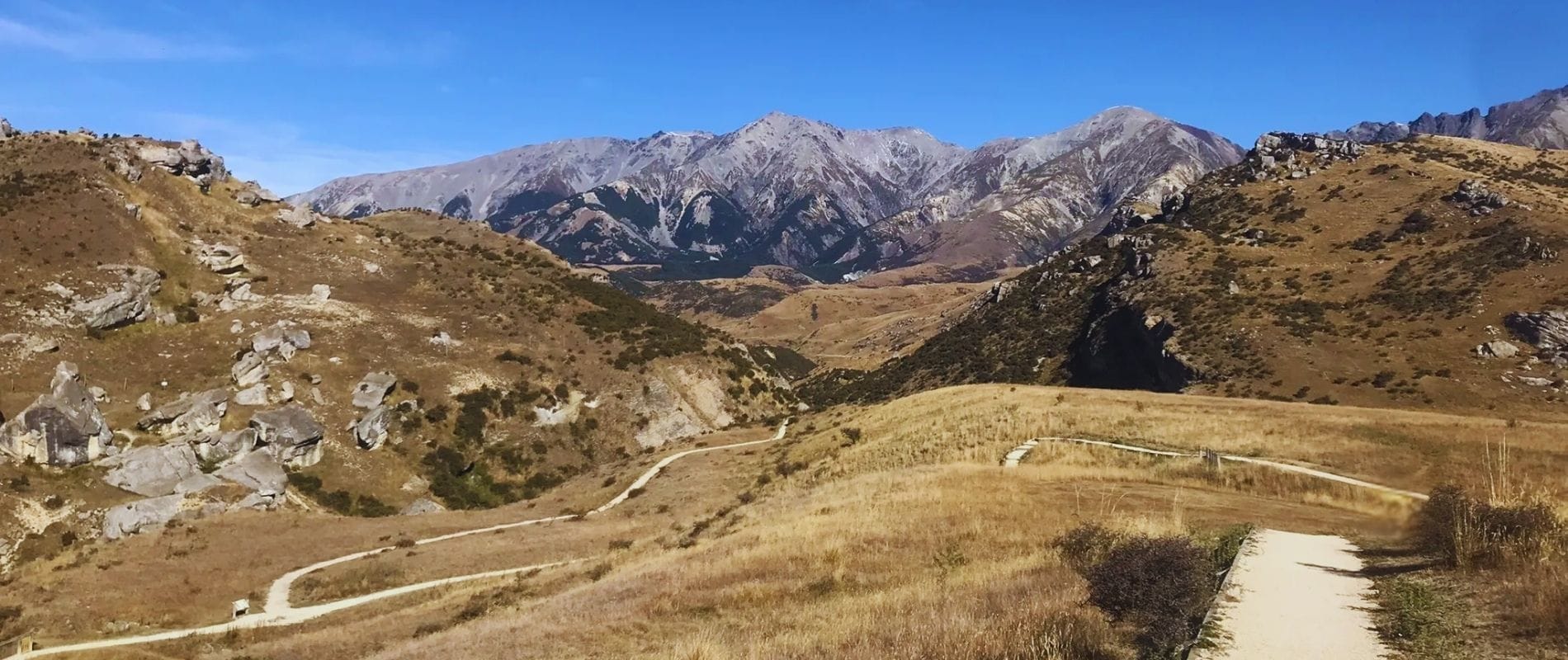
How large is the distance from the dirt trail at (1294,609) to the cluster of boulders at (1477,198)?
372 feet

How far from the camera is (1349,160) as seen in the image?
140m

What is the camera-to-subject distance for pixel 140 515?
4625 centimetres

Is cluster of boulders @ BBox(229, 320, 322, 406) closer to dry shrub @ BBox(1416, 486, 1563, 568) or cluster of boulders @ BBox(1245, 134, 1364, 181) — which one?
dry shrub @ BBox(1416, 486, 1563, 568)

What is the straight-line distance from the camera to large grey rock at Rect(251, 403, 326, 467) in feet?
192

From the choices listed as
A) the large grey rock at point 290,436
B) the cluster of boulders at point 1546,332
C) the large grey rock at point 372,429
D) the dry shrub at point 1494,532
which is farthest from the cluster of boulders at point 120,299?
the cluster of boulders at point 1546,332

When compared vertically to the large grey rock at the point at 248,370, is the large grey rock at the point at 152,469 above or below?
below

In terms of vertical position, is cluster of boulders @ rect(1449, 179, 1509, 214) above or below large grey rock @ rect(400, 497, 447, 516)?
above

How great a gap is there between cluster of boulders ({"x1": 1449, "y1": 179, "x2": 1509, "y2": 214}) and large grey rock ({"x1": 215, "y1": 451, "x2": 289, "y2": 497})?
426ft

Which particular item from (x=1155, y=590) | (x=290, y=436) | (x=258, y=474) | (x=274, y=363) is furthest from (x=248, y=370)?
(x=1155, y=590)

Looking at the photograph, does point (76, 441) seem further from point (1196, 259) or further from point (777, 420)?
point (1196, 259)

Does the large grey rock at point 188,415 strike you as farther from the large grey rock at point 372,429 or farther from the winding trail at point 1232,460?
the winding trail at point 1232,460

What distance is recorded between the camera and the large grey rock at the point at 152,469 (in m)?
50.2

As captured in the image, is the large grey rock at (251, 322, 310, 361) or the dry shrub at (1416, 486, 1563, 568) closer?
the dry shrub at (1416, 486, 1563, 568)

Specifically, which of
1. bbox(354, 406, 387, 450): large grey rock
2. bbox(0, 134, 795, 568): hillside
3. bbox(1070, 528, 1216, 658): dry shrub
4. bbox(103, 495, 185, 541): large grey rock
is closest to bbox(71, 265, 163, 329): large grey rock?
bbox(0, 134, 795, 568): hillside
